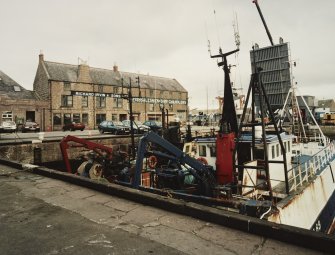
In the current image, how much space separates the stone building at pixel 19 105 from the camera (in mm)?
38000

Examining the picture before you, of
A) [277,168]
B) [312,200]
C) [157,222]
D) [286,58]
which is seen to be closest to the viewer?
[157,222]

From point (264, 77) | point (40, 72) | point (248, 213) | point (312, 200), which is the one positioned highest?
point (40, 72)

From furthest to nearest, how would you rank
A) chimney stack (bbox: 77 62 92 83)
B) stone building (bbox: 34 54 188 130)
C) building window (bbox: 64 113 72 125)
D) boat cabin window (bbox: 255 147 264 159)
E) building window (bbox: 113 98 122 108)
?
building window (bbox: 113 98 122 108) < chimney stack (bbox: 77 62 92 83) < building window (bbox: 64 113 72 125) < stone building (bbox: 34 54 188 130) < boat cabin window (bbox: 255 147 264 159)

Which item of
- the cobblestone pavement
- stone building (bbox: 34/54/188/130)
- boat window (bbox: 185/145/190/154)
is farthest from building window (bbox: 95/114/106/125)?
the cobblestone pavement

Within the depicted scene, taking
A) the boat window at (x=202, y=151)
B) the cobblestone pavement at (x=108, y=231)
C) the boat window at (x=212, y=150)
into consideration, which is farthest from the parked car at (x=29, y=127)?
the cobblestone pavement at (x=108, y=231)

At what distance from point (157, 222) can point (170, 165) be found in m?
6.91

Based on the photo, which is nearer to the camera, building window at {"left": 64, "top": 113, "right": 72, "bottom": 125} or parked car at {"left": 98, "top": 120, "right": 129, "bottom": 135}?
parked car at {"left": 98, "top": 120, "right": 129, "bottom": 135}

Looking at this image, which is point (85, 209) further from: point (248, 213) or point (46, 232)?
point (248, 213)

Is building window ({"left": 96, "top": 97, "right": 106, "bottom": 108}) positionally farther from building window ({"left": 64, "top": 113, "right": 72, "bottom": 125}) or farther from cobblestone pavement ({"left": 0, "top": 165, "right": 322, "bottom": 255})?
cobblestone pavement ({"left": 0, "top": 165, "right": 322, "bottom": 255})

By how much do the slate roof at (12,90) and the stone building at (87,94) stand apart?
2330 mm

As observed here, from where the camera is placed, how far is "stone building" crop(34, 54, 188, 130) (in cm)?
4272

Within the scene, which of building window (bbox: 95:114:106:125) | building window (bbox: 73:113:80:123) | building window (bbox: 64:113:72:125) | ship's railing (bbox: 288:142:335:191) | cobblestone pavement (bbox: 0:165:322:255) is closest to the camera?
cobblestone pavement (bbox: 0:165:322:255)

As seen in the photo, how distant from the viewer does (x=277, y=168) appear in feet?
37.9

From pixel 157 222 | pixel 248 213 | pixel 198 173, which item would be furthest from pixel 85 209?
pixel 198 173
